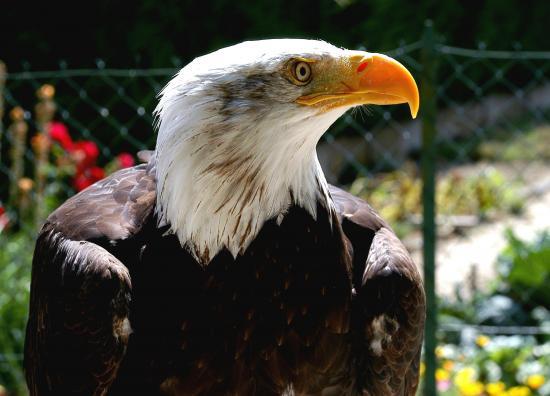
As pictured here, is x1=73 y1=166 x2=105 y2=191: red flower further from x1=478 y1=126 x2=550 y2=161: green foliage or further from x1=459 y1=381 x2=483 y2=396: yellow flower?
x1=478 y1=126 x2=550 y2=161: green foliage

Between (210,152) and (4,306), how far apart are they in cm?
276

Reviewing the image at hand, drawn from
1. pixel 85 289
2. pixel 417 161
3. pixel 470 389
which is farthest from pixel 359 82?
pixel 417 161

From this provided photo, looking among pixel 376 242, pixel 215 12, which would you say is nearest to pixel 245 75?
pixel 376 242

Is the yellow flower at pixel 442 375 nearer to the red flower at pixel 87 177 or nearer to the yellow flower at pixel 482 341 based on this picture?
the yellow flower at pixel 482 341

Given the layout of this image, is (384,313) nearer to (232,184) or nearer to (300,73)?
(232,184)

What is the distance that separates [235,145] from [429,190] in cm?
186

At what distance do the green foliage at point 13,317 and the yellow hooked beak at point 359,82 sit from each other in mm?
2899

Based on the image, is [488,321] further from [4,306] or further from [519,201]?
→ [4,306]

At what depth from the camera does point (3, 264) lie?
204 inches

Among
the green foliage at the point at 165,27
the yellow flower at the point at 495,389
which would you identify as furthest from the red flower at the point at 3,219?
the yellow flower at the point at 495,389

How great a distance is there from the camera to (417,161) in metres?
8.55

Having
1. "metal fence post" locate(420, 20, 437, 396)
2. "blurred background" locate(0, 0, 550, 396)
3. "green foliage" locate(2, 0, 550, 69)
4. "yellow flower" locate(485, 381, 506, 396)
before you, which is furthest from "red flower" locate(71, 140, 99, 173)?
"yellow flower" locate(485, 381, 506, 396)

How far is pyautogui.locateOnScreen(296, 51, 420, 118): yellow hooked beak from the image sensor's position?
2.49m

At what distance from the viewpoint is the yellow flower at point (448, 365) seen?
195 inches
